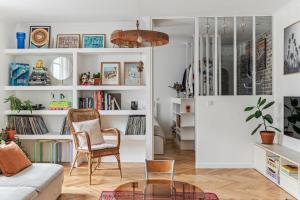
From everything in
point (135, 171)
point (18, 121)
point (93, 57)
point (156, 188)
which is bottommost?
point (135, 171)

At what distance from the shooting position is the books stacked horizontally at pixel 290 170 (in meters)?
3.46

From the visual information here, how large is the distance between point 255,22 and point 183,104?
2.32 meters

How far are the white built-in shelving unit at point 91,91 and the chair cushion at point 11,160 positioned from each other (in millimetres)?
1660

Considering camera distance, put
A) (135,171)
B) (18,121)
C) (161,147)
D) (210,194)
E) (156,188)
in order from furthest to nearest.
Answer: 1. (161,147)
2. (18,121)
3. (135,171)
4. (210,194)
5. (156,188)

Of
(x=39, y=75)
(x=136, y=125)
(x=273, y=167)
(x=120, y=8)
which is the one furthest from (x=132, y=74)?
(x=273, y=167)

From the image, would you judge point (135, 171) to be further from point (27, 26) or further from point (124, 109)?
point (27, 26)

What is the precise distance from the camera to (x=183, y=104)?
6.23 meters

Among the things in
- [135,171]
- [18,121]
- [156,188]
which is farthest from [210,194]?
[18,121]

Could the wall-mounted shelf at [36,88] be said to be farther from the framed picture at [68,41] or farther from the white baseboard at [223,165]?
the white baseboard at [223,165]

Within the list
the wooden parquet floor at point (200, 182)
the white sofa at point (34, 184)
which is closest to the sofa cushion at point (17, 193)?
the white sofa at point (34, 184)

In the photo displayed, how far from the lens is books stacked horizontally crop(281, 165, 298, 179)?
3.46m

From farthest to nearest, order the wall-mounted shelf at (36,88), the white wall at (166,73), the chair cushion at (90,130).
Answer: the white wall at (166,73) → the wall-mounted shelf at (36,88) → the chair cushion at (90,130)

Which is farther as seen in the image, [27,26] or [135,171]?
[27,26]

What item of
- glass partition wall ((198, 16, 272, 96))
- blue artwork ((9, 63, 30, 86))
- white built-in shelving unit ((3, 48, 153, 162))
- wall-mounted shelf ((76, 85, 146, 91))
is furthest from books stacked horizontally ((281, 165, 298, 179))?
blue artwork ((9, 63, 30, 86))
